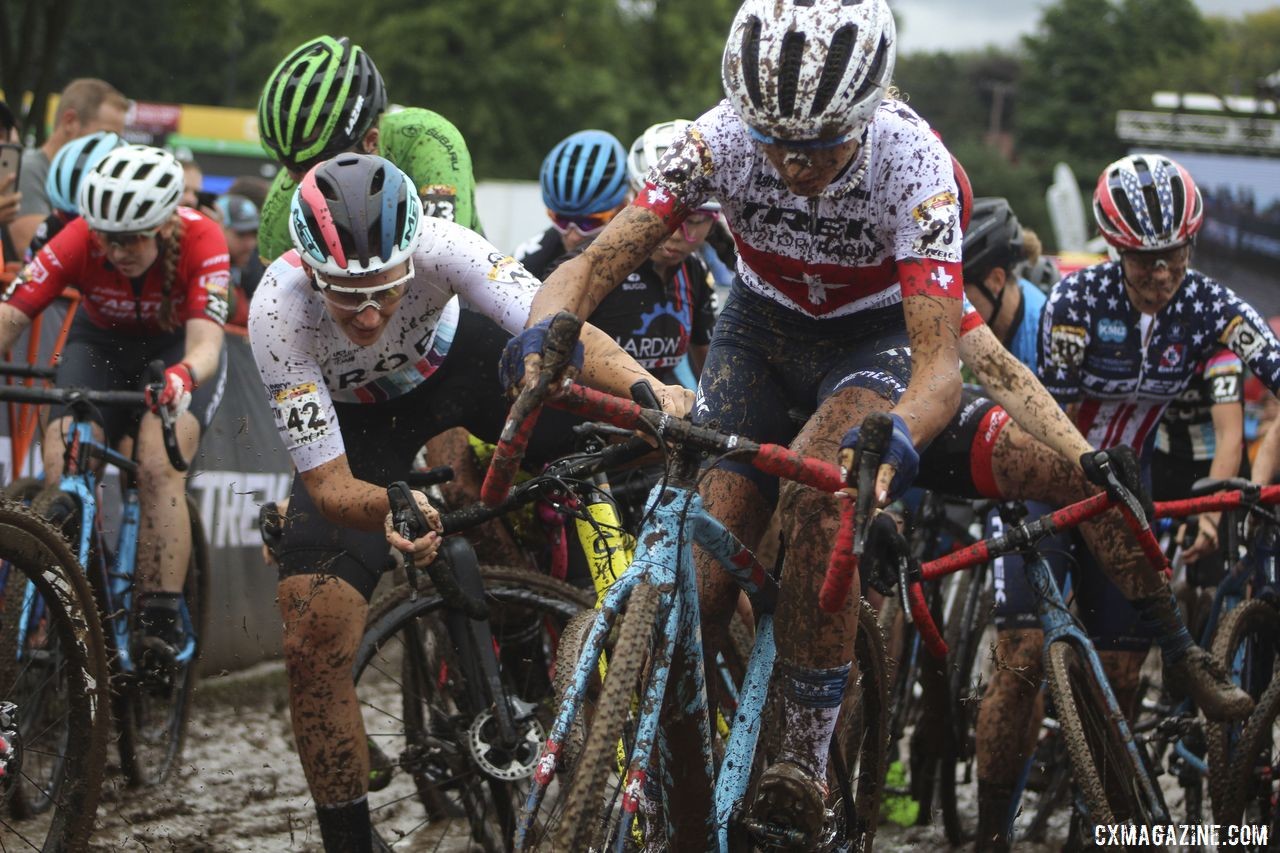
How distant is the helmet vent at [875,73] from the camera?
3791 mm

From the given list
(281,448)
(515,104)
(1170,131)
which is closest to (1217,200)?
(1170,131)

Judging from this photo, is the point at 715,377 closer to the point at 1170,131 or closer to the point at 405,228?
the point at 405,228

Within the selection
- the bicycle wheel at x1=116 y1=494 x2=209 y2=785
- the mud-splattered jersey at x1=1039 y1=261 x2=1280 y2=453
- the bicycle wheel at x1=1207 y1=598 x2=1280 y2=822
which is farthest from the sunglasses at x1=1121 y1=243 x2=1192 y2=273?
the bicycle wheel at x1=116 y1=494 x2=209 y2=785

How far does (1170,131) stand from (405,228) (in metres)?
26.4

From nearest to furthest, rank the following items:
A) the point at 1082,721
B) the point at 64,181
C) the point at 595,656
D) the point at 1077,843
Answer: the point at 595,656 < the point at 1082,721 < the point at 1077,843 < the point at 64,181

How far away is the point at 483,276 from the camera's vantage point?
4609 millimetres

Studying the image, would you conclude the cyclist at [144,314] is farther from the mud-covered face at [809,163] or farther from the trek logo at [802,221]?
the mud-covered face at [809,163]

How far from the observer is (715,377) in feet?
14.5

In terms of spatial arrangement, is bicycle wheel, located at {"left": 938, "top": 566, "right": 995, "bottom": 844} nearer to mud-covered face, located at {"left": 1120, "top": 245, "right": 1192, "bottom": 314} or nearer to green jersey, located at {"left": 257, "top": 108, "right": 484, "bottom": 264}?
mud-covered face, located at {"left": 1120, "top": 245, "right": 1192, "bottom": 314}

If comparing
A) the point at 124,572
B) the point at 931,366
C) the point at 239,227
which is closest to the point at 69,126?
the point at 239,227

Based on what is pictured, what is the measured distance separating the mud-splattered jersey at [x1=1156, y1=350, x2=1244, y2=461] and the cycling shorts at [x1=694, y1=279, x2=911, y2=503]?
2394 millimetres

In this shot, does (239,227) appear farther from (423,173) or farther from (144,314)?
(423,173)

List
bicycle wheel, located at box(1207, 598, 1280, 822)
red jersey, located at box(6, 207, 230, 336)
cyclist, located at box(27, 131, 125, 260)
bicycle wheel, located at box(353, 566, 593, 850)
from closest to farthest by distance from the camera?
bicycle wheel, located at box(353, 566, 593, 850)
bicycle wheel, located at box(1207, 598, 1280, 822)
red jersey, located at box(6, 207, 230, 336)
cyclist, located at box(27, 131, 125, 260)

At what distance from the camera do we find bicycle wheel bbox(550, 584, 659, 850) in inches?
125
